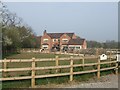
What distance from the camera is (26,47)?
9256 cm

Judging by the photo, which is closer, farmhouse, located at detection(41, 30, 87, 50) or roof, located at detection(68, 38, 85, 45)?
roof, located at detection(68, 38, 85, 45)

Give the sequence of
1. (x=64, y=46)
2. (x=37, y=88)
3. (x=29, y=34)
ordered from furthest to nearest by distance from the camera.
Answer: (x=64, y=46)
(x=29, y=34)
(x=37, y=88)

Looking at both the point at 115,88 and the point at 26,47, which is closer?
the point at 115,88

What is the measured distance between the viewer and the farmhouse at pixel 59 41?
107375 millimetres

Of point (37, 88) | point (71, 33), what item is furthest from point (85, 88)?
point (71, 33)

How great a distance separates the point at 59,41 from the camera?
112375mm

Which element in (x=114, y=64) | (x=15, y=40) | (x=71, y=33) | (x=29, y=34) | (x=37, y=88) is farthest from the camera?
(x=71, y=33)

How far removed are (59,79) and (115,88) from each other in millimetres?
2755

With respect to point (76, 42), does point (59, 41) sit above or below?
above

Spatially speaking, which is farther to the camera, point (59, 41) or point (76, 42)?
point (59, 41)

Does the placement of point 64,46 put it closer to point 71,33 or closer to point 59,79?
point 71,33

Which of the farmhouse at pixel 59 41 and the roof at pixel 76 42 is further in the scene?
the farmhouse at pixel 59 41

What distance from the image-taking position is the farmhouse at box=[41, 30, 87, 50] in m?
107

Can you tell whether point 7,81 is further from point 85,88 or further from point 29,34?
point 29,34
